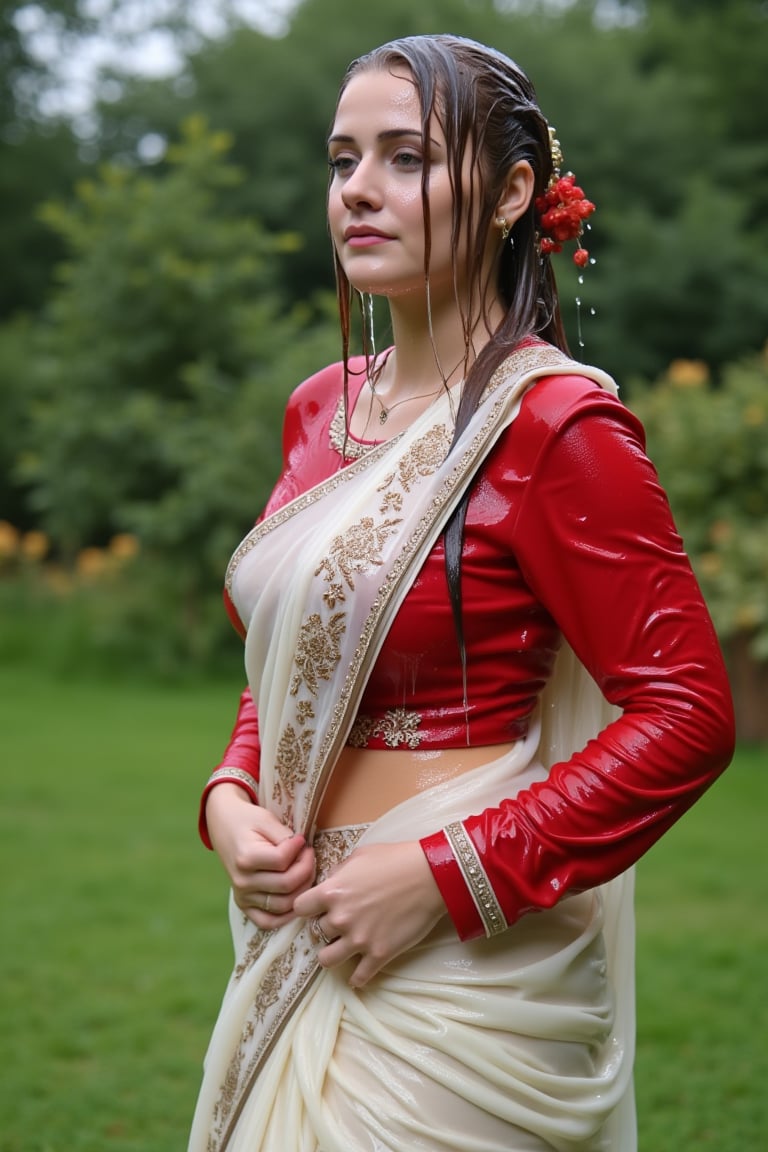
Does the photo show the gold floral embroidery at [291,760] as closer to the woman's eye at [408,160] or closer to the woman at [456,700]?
the woman at [456,700]

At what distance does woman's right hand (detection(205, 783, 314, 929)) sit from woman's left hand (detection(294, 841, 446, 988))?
13 cm

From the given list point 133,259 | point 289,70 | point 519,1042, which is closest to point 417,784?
point 519,1042

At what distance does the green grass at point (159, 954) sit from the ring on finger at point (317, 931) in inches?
81.7

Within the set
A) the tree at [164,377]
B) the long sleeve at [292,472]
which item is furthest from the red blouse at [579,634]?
the tree at [164,377]

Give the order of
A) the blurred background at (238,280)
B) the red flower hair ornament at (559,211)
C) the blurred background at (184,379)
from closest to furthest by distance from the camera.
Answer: the red flower hair ornament at (559,211)
the blurred background at (184,379)
the blurred background at (238,280)

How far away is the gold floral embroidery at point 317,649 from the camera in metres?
1.62

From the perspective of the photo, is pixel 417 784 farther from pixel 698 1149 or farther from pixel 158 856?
pixel 158 856

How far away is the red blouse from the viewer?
1463mm

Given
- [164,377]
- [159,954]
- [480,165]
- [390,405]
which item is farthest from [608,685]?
[164,377]

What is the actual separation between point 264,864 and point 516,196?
883 mm

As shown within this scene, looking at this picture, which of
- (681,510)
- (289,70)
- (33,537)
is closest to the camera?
(681,510)

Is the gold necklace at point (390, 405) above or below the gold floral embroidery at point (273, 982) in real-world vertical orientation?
above

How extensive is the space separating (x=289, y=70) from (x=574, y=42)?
3821mm

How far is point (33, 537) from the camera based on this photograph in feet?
39.3
